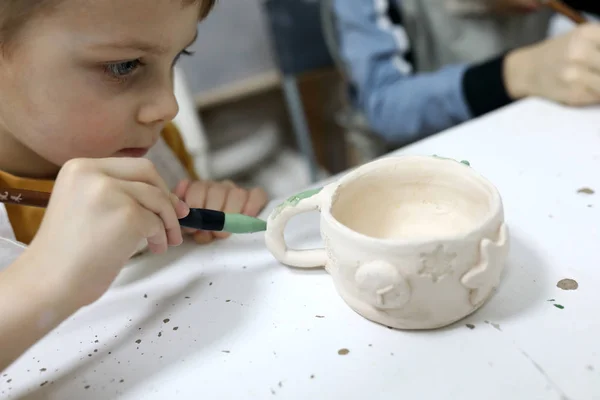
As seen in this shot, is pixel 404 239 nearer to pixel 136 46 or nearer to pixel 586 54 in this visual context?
pixel 136 46

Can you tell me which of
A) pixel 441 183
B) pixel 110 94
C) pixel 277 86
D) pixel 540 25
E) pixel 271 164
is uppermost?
pixel 110 94

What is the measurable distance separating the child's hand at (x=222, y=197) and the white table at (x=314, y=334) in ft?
0.20

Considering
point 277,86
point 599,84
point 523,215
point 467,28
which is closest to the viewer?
point 523,215

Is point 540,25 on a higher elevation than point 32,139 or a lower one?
lower

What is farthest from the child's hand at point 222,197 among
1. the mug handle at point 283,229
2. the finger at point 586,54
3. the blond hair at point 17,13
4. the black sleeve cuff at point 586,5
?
the black sleeve cuff at point 586,5

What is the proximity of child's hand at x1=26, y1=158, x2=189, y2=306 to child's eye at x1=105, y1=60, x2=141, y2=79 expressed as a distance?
135 mm

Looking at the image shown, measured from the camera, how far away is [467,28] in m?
1.04

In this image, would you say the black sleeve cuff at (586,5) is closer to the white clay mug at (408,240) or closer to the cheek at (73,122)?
the white clay mug at (408,240)

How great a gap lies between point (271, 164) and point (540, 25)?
0.77m

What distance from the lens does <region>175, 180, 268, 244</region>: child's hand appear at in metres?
0.58

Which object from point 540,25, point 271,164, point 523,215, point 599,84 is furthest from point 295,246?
point 271,164

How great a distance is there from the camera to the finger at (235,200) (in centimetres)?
58

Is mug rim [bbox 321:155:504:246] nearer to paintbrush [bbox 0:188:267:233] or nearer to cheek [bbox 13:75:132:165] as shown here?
paintbrush [bbox 0:188:267:233]

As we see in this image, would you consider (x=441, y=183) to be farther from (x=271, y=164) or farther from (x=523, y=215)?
(x=271, y=164)
